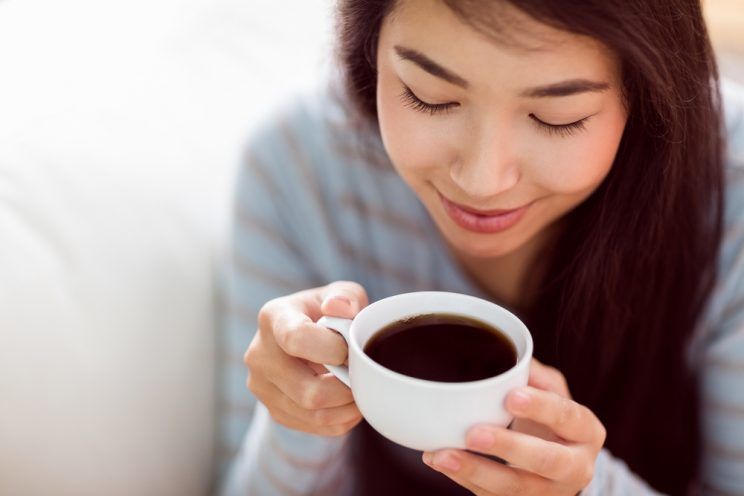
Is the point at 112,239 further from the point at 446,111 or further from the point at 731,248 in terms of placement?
the point at 731,248

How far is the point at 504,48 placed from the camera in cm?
77

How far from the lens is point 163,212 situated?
4.02 feet

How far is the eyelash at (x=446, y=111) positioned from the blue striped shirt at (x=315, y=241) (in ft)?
1.01

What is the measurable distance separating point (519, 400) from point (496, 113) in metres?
0.31

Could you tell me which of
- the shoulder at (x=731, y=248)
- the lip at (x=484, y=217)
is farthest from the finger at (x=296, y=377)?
the shoulder at (x=731, y=248)

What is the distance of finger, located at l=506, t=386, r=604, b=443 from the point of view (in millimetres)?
688

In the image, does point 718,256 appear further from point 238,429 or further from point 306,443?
point 238,429

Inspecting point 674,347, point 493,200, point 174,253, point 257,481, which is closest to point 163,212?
point 174,253

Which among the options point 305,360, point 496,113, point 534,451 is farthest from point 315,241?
point 534,451

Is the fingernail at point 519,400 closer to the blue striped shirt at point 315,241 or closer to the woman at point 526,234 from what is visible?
the woman at point 526,234

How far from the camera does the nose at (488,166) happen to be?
2.74ft

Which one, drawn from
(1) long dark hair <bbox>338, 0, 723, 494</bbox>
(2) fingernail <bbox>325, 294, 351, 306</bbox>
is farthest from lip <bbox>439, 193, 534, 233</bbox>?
(2) fingernail <bbox>325, 294, 351, 306</bbox>

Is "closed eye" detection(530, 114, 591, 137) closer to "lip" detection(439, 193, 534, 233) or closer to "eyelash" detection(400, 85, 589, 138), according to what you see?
"eyelash" detection(400, 85, 589, 138)

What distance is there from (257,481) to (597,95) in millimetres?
745
